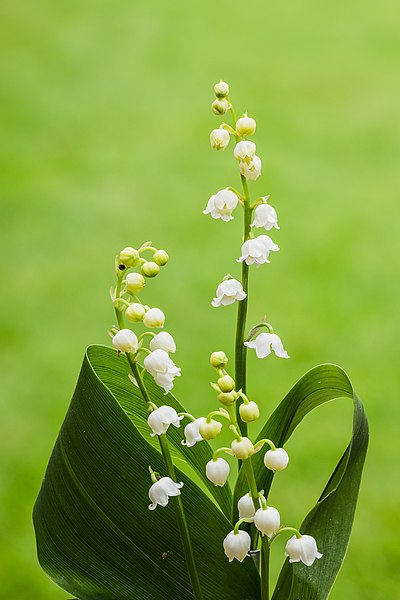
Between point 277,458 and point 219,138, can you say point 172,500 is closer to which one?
point 277,458

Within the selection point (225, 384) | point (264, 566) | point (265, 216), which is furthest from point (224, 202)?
point (264, 566)

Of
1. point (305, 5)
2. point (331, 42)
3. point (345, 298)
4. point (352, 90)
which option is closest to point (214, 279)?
point (345, 298)

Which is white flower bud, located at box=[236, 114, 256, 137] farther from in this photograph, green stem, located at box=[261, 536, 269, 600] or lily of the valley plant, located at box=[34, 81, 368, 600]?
green stem, located at box=[261, 536, 269, 600]

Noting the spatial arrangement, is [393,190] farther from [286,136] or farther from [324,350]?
[324,350]

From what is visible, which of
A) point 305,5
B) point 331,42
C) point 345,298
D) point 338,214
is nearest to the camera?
point 345,298

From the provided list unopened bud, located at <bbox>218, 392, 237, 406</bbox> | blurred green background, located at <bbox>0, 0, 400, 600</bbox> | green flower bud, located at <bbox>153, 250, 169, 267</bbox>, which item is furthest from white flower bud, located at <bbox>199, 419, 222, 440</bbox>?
blurred green background, located at <bbox>0, 0, 400, 600</bbox>

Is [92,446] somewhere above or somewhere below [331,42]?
below
